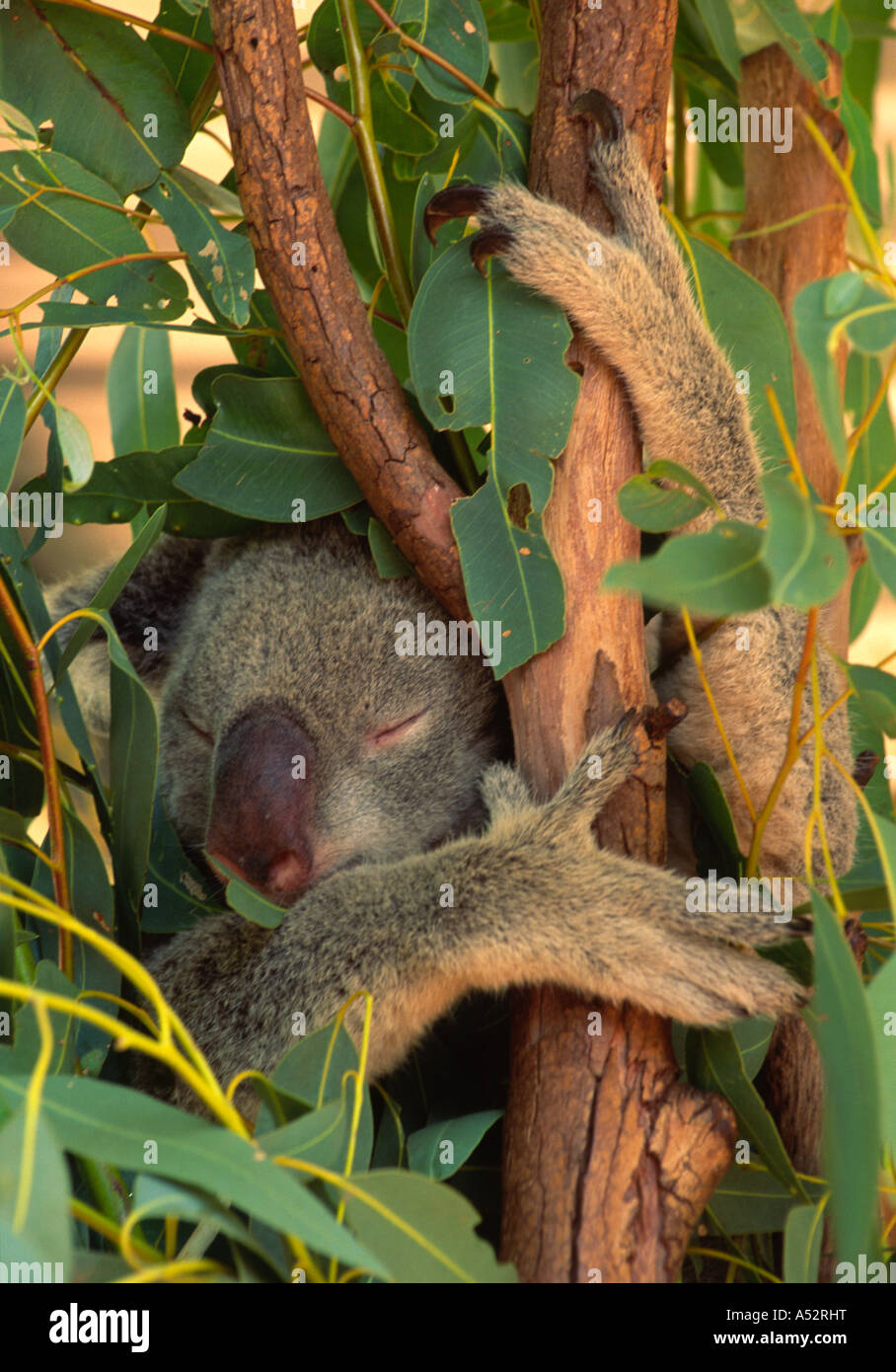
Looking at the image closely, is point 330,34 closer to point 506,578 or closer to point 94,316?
point 94,316

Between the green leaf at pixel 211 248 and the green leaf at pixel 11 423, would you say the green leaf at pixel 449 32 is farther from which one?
the green leaf at pixel 11 423

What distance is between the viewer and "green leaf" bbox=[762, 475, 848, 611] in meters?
0.86

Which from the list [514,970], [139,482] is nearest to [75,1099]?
[514,970]

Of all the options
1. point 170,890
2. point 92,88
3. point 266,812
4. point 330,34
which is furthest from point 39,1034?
point 330,34

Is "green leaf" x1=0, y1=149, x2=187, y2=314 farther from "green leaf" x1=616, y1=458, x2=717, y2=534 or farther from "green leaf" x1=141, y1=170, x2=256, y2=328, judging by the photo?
"green leaf" x1=616, y1=458, x2=717, y2=534

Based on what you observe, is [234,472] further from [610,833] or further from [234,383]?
[610,833]

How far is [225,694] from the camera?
1917 mm

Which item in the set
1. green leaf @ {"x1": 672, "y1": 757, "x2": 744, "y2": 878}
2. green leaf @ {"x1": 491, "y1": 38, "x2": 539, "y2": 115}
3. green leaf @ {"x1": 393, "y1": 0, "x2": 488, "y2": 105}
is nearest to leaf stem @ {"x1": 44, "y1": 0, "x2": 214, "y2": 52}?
green leaf @ {"x1": 393, "y1": 0, "x2": 488, "y2": 105}

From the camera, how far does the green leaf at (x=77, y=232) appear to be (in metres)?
1.64

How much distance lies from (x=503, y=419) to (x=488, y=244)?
0.72 feet

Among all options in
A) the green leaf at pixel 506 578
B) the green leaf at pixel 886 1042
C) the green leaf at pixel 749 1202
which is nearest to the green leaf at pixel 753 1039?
the green leaf at pixel 749 1202

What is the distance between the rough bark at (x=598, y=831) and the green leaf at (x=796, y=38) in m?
0.20

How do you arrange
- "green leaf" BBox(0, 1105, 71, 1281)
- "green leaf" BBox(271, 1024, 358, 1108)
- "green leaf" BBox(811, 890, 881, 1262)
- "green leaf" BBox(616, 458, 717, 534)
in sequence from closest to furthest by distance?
"green leaf" BBox(0, 1105, 71, 1281), "green leaf" BBox(811, 890, 881, 1262), "green leaf" BBox(616, 458, 717, 534), "green leaf" BBox(271, 1024, 358, 1108)

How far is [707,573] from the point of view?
3.14 ft
